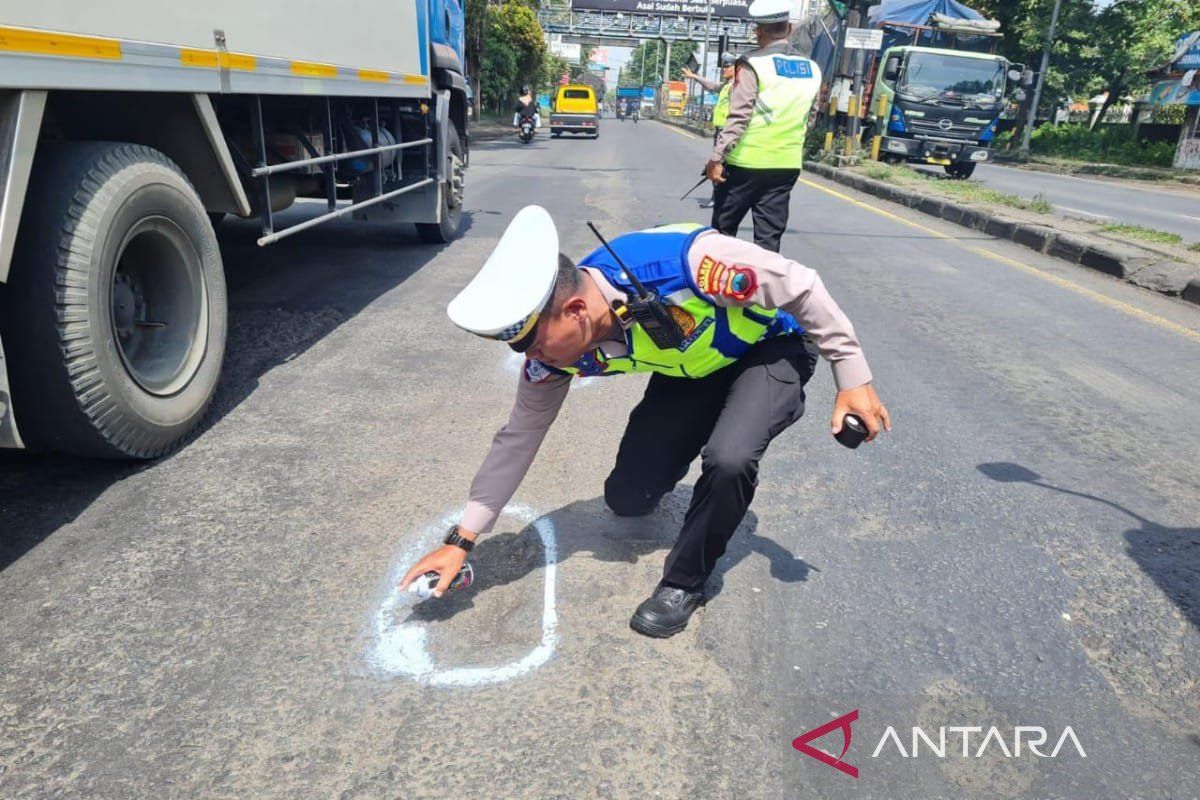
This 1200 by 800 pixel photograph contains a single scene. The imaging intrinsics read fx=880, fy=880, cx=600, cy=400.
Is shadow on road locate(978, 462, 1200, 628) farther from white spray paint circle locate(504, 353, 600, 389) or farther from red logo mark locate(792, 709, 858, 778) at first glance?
white spray paint circle locate(504, 353, 600, 389)

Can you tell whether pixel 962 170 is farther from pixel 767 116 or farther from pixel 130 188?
pixel 130 188

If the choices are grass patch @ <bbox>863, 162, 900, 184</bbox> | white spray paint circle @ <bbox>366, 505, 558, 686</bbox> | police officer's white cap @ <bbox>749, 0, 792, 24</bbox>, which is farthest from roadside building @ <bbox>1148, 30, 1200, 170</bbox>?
white spray paint circle @ <bbox>366, 505, 558, 686</bbox>

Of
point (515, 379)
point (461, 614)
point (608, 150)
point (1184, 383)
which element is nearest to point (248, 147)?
point (515, 379)

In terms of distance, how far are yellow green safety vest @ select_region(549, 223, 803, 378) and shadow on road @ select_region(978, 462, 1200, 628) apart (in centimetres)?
153

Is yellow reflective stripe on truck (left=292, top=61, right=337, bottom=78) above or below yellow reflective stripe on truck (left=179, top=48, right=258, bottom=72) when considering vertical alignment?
below

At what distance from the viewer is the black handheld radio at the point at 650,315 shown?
7.02 ft

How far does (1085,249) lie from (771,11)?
4978 millimetres

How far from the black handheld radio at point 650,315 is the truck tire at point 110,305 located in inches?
73.3

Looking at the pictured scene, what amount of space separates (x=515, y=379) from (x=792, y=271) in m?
2.58

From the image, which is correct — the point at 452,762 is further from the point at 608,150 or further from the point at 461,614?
the point at 608,150

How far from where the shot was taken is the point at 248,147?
501cm

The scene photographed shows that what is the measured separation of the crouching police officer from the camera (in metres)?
2.00

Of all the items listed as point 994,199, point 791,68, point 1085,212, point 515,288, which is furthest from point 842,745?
point 1085,212

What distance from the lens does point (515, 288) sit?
1.93m
